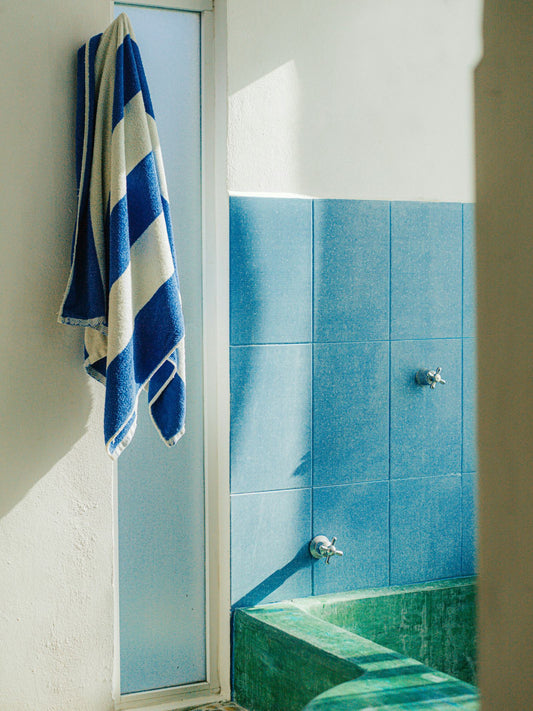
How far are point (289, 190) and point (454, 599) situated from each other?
3.87ft

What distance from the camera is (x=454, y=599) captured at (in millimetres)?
2205

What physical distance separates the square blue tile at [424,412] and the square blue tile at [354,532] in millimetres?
101

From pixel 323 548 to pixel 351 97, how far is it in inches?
46.2

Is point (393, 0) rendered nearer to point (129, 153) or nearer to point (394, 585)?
point (129, 153)

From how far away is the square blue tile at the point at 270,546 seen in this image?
6.74ft

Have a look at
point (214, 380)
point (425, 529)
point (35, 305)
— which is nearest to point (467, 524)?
point (425, 529)

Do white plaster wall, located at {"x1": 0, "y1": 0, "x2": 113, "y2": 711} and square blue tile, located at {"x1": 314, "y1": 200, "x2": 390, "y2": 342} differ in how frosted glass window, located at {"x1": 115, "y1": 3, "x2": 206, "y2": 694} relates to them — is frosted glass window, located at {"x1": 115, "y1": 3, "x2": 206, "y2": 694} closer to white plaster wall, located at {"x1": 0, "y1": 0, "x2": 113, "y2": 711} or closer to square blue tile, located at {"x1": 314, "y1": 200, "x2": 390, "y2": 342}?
white plaster wall, located at {"x1": 0, "y1": 0, "x2": 113, "y2": 711}

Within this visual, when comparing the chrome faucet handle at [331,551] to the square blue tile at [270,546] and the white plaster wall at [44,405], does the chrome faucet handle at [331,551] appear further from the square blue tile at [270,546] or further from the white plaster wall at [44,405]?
the white plaster wall at [44,405]

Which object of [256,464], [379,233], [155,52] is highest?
[155,52]

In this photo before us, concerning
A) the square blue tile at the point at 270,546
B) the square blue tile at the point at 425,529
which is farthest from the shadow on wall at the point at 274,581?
the square blue tile at the point at 425,529

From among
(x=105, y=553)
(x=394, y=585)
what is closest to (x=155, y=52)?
(x=105, y=553)

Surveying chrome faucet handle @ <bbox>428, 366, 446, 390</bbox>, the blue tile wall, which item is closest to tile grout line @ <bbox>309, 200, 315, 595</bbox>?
the blue tile wall

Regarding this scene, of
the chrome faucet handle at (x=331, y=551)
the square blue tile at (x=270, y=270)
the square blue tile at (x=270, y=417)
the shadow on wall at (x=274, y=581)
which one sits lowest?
the shadow on wall at (x=274, y=581)

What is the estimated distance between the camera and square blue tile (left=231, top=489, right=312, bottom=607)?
2.05 m
